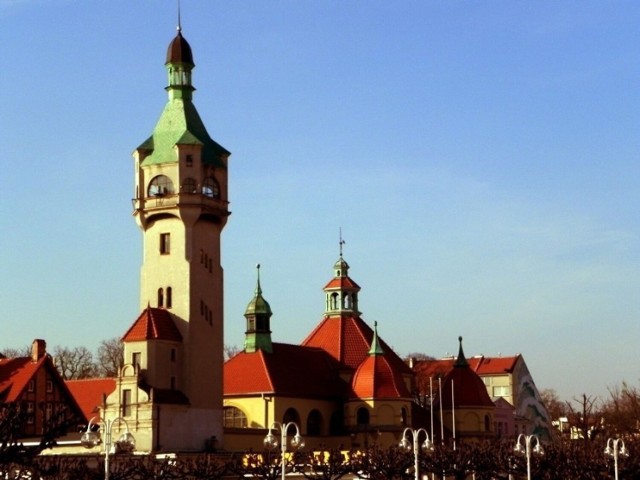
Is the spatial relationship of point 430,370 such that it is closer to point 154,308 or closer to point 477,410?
point 477,410

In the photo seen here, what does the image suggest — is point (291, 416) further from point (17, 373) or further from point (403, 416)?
point (17, 373)

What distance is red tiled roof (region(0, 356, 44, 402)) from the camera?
84.5m

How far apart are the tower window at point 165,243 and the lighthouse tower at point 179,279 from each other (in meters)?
0.07

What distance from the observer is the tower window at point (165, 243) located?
3452 inches

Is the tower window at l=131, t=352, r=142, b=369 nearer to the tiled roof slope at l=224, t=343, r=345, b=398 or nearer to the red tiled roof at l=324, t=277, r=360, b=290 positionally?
the tiled roof slope at l=224, t=343, r=345, b=398

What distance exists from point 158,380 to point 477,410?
35259 millimetres

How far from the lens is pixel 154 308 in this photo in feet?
283

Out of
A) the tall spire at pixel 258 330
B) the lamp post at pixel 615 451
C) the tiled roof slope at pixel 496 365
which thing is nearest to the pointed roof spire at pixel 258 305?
the tall spire at pixel 258 330

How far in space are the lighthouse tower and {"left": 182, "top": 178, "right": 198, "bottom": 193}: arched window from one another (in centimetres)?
7

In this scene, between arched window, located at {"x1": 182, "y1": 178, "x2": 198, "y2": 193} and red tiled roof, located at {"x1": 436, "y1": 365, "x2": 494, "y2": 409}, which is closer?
arched window, located at {"x1": 182, "y1": 178, "x2": 198, "y2": 193}

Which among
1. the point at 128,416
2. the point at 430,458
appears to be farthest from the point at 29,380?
the point at 430,458

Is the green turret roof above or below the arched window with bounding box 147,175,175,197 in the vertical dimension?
above

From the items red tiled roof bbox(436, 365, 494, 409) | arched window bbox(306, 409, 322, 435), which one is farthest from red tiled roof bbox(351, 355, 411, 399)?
red tiled roof bbox(436, 365, 494, 409)

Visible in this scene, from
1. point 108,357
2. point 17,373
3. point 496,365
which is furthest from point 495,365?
point 17,373
